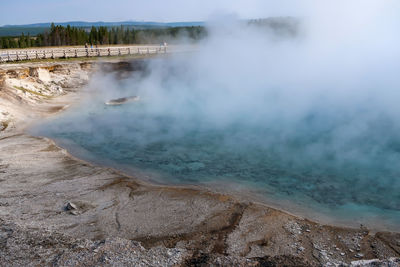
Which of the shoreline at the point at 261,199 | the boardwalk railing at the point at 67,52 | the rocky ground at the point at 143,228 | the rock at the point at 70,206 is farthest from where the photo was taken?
the boardwalk railing at the point at 67,52

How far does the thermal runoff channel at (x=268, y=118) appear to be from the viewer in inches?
286

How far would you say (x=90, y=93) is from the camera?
15.9m

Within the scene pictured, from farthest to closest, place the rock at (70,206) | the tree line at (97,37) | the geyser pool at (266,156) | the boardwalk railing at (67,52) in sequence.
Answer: the tree line at (97,37)
the boardwalk railing at (67,52)
the geyser pool at (266,156)
the rock at (70,206)

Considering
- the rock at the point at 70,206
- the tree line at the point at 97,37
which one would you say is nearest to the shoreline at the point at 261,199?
the rock at the point at 70,206

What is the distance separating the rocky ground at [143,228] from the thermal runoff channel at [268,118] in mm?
875

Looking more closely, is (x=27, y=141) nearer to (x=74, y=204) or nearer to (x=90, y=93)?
(x=74, y=204)

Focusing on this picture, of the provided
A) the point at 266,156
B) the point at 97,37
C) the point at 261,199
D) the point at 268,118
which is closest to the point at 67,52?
the point at 268,118

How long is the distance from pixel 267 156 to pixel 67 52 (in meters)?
14.6

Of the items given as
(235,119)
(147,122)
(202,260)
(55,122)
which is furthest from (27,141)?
(202,260)

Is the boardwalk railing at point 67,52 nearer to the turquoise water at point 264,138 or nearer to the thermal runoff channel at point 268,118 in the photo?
the thermal runoff channel at point 268,118

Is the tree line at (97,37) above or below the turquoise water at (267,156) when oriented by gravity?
above

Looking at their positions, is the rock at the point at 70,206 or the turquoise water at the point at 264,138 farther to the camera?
the turquoise water at the point at 264,138

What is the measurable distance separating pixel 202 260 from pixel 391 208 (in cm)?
354

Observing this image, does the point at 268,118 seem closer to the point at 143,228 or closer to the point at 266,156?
the point at 266,156
